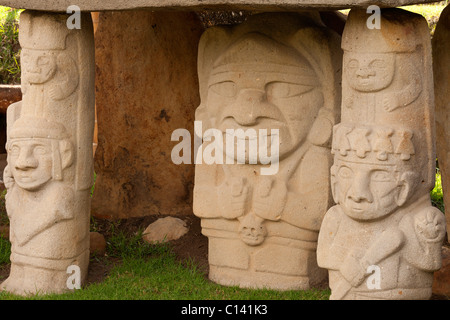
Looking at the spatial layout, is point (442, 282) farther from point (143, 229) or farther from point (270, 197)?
point (143, 229)

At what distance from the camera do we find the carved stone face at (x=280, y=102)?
4816 mm

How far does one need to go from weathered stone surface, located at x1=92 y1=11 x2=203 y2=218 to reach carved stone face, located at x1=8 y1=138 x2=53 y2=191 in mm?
1513

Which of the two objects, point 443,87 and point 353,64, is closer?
point 353,64

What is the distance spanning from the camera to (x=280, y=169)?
16.0ft

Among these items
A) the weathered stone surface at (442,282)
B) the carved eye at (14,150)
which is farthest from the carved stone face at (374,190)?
the carved eye at (14,150)

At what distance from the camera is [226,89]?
4965 mm

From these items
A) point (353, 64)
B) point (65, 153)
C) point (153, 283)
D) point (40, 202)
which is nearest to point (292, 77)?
point (353, 64)

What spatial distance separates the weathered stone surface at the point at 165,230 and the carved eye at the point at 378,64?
2087mm

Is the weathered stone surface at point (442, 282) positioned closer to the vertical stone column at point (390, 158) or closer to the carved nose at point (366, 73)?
the vertical stone column at point (390, 158)

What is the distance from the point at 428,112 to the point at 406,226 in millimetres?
553

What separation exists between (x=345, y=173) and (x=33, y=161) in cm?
162

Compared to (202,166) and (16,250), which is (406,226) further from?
(16,250)

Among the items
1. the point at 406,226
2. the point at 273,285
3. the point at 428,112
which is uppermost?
the point at 428,112

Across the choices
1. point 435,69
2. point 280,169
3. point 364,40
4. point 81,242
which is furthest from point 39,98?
point 435,69
